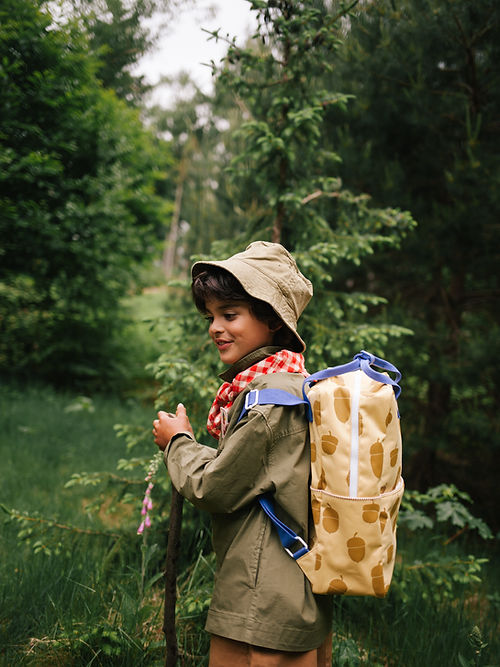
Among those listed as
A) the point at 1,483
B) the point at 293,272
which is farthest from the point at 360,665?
the point at 1,483

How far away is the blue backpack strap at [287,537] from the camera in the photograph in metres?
1.55

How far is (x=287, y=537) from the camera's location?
5.10ft

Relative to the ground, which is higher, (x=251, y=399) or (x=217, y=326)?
(x=217, y=326)

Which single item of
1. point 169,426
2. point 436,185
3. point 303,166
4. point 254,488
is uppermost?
point 436,185

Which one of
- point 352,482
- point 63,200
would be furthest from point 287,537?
point 63,200

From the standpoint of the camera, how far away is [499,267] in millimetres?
4801

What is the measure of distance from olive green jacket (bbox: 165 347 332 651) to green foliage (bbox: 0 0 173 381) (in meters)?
4.82

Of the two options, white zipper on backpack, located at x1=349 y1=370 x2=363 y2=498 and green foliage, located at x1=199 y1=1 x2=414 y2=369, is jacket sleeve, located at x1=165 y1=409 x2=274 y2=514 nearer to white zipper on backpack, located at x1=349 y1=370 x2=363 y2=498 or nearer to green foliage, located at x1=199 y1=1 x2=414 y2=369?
white zipper on backpack, located at x1=349 y1=370 x2=363 y2=498

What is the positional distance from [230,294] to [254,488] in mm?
643

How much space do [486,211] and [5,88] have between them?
182 inches

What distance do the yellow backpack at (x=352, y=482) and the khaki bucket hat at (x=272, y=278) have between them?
316 mm

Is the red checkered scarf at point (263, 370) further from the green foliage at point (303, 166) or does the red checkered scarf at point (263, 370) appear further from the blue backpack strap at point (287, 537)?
the green foliage at point (303, 166)

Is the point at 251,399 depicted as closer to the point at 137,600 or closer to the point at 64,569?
the point at 137,600

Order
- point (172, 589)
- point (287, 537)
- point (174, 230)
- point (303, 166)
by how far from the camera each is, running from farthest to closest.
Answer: point (174, 230) < point (303, 166) < point (172, 589) < point (287, 537)
